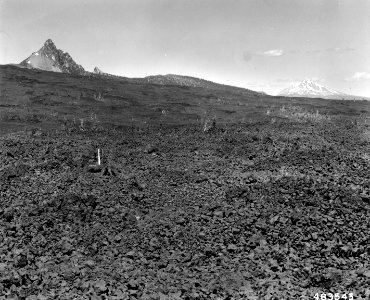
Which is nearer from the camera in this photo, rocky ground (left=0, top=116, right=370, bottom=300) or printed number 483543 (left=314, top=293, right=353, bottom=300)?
printed number 483543 (left=314, top=293, right=353, bottom=300)

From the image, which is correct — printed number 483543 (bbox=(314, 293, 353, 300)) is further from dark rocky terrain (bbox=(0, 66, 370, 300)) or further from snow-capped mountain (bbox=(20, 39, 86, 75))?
snow-capped mountain (bbox=(20, 39, 86, 75))

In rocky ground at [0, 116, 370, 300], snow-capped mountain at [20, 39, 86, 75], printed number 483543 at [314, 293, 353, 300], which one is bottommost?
printed number 483543 at [314, 293, 353, 300]

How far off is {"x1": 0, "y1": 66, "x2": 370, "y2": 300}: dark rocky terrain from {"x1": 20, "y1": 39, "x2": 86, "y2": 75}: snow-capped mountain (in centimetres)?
4115

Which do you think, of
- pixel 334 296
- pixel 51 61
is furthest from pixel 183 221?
pixel 51 61

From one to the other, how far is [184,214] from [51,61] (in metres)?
52.5

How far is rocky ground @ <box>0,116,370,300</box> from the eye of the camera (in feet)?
20.7

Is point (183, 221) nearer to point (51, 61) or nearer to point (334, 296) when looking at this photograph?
point (334, 296)

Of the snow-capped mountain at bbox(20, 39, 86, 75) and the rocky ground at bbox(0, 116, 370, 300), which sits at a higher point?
the snow-capped mountain at bbox(20, 39, 86, 75)

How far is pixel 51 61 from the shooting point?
5462 centimetres

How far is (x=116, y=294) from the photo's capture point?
5.98 meters

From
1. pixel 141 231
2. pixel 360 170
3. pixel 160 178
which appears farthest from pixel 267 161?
pixel 141 231

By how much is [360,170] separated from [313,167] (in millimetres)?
1344

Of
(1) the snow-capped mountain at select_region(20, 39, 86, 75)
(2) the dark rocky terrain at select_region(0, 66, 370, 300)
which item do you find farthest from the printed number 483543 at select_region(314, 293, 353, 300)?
(1) the snow-capped mountain at select_region(20, 39, 86, 75)

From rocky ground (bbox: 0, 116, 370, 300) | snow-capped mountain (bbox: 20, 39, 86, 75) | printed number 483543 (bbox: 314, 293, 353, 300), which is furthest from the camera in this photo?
snow-capped mountain (bbox: 20, 39, 86, 75)
